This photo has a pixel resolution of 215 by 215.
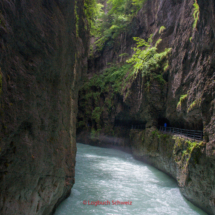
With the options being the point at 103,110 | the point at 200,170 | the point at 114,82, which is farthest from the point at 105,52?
the point at 200,170

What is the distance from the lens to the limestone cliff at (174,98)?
25.5ft

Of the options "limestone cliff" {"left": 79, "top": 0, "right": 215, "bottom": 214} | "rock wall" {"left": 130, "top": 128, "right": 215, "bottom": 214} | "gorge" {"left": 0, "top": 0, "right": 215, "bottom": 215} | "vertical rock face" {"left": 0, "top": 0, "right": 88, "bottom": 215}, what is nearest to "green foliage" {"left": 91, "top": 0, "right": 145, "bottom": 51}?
"limestone cliff" {"left": 79, "top": 0, "right": 215, "bottom": 214}

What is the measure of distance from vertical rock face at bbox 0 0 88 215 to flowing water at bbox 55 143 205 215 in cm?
190

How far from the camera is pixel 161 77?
1533 centimetres

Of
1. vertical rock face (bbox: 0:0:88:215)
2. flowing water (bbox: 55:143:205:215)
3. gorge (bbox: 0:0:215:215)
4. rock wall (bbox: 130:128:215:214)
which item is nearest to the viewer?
vertical rock face (bbox: 0:0:88:215)

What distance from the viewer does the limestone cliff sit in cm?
777

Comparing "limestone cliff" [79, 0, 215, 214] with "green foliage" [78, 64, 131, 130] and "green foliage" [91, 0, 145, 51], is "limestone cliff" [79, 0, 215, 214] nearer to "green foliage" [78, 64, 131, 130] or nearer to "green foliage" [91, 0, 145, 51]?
"green foliage" [78, 64, 131, 130]

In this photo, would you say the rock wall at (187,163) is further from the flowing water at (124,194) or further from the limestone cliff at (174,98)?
the flowing water at (124,194)

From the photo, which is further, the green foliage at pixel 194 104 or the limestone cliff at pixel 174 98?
the green foliage at pixel 194 104

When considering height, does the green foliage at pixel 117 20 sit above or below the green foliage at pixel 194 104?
above

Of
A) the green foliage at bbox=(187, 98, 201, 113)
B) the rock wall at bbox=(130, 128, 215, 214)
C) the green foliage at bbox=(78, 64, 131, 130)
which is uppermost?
the green foliage at bbox=(78, 64, 131, 130)

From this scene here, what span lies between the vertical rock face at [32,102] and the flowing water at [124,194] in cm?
190

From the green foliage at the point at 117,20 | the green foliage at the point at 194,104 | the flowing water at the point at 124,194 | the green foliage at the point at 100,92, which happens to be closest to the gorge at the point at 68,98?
the green foliage at the point at 194,104

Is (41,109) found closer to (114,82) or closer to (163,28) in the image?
(163,28)
